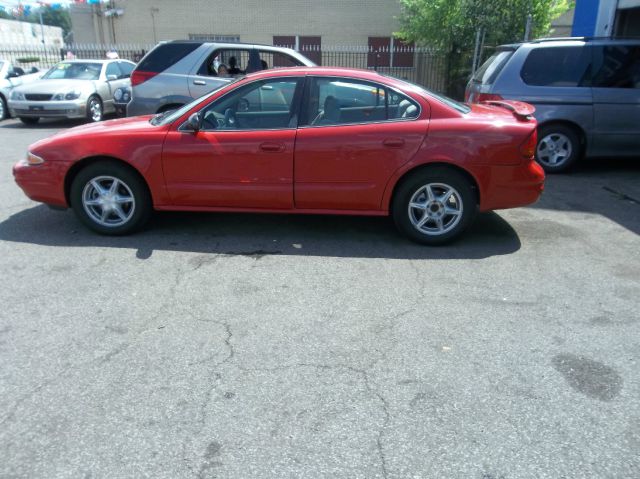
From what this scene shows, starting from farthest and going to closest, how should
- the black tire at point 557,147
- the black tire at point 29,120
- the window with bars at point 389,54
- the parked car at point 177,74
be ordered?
the window with bars at point 389,54 → the black tire at point 29,120 → the parked car at point 177,74 → the black tire at point 557,147

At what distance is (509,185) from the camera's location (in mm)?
5250

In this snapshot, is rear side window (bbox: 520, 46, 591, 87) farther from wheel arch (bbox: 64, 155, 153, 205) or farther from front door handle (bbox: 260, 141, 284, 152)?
wheel arch (bbox: 64, 155, 153, 205)

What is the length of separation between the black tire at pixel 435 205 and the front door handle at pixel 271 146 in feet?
3.84

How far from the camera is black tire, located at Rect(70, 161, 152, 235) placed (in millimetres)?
5410

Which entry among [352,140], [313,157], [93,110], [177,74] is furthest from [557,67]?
[93,110]

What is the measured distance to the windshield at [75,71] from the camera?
1451cm

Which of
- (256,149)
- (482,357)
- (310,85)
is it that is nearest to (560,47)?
(310,85)

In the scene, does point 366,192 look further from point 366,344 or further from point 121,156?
point 121,156

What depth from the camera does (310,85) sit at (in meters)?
5.30

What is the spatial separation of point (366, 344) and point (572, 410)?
48.9 inches

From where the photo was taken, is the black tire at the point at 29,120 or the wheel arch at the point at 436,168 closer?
the wheel arch at the point at 436,168

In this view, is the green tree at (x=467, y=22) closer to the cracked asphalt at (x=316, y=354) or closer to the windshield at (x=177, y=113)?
the cracked asphalt at (x=316, y=354)

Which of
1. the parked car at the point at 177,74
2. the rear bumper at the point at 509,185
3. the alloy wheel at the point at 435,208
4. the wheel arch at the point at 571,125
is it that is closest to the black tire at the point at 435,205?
the alloy wheel at the point at 435,208

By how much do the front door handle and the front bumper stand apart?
9996 mm
